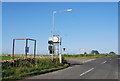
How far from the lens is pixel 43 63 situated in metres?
23.2

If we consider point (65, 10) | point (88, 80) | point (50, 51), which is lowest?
point (88, 80)

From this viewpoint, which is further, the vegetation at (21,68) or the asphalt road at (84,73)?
the asphalt road at (84,73)

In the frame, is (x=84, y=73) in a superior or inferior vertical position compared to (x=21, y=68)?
inferior

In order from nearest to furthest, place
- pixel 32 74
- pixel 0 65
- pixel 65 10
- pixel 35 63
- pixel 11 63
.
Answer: pixel 32 74
pixel 0 65
pixel 11 63
pixel 35 63
pixel 65 10

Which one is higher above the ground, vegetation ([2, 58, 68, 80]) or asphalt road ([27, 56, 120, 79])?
vegetation ([2, 58, 68, 80])

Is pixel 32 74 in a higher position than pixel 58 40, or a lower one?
lower

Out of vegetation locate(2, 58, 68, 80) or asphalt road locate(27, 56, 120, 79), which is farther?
asphalt road locate(27, 56, 120, 79)

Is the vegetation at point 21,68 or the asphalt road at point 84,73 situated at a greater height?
the vegetation at point 21,68

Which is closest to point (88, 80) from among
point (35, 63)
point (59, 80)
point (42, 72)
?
point (59, 80)

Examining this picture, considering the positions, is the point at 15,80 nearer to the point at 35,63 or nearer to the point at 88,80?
Result: the point at 88,80

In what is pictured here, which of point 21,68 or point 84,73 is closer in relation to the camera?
point 21,68

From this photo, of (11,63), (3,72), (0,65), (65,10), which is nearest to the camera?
(3,72)

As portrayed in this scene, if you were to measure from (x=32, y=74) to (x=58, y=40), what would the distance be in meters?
11.5

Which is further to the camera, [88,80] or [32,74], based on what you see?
[32,74]
